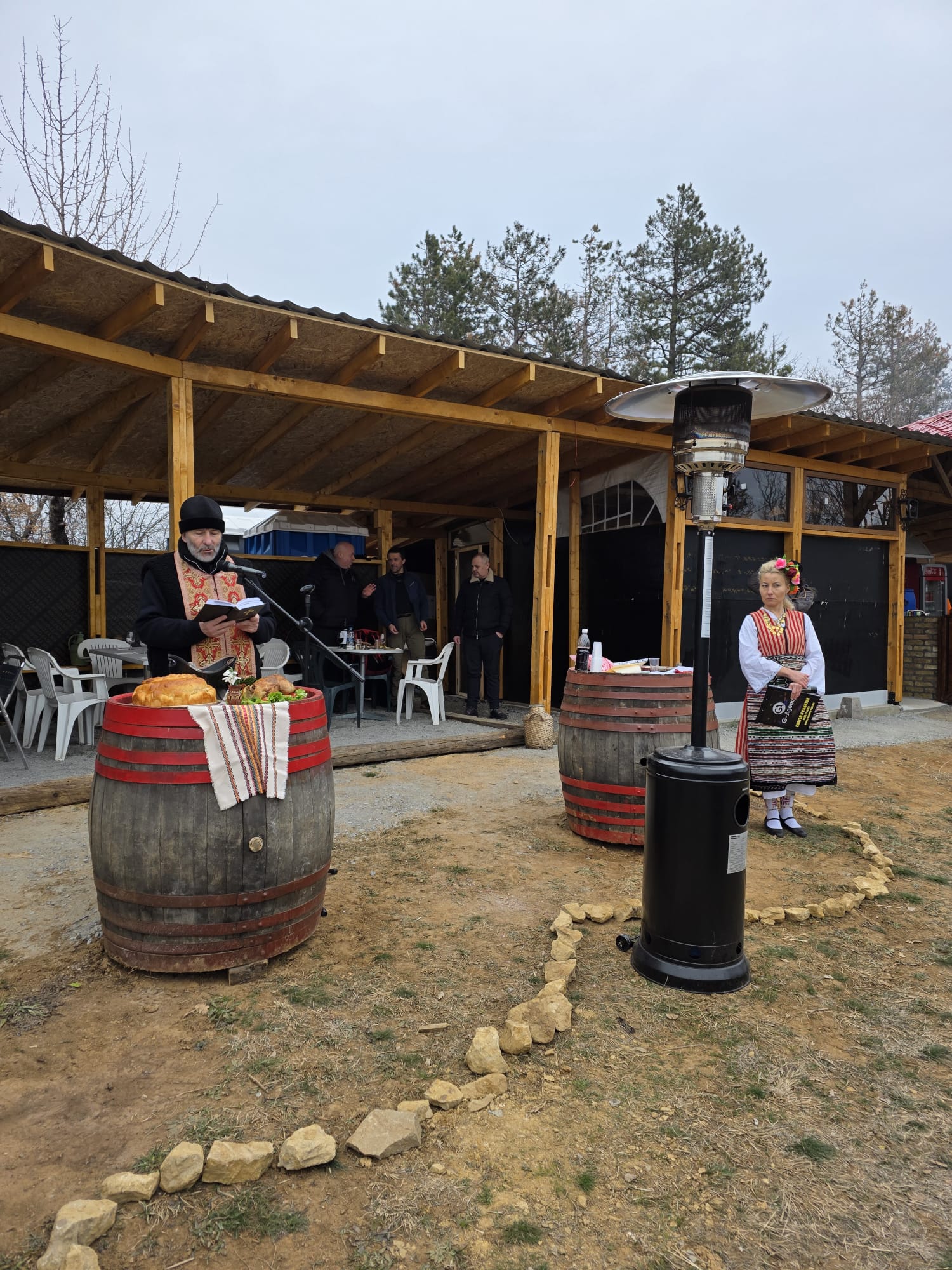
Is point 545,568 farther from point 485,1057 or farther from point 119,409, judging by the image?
point 485,1057

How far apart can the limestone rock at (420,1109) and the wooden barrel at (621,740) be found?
2.34m

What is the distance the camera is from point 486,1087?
2047 mm

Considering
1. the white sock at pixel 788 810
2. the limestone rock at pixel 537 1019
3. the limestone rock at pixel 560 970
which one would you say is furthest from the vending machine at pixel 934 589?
the limestone rock at pixel 537 1019

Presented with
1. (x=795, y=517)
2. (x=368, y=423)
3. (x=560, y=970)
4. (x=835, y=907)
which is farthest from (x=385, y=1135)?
(x=795, y=517)

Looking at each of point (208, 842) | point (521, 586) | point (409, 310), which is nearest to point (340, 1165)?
point (208, 842)

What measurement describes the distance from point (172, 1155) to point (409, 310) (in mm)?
21018

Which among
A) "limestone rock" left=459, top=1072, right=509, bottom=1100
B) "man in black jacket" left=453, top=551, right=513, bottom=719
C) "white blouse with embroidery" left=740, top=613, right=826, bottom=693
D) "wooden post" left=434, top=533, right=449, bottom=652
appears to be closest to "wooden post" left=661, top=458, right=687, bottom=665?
"man in black jacket" left=453, top=551, right=513, bottom=719

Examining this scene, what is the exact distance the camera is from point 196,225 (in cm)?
1260

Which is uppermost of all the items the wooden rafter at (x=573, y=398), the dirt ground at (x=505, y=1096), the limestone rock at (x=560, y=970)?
the wooden rafter at (x=573, y=398)

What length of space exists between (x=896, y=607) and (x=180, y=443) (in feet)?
27.7

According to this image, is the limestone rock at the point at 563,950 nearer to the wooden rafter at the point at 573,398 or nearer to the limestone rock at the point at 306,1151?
the limestone rock at the point at 306,1151

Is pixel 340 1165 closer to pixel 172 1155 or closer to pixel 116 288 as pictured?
pixel 172 1155

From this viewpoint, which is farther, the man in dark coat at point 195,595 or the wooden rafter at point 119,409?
the wooden rafter at point 119,409

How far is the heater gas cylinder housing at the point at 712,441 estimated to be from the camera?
9.22ft
